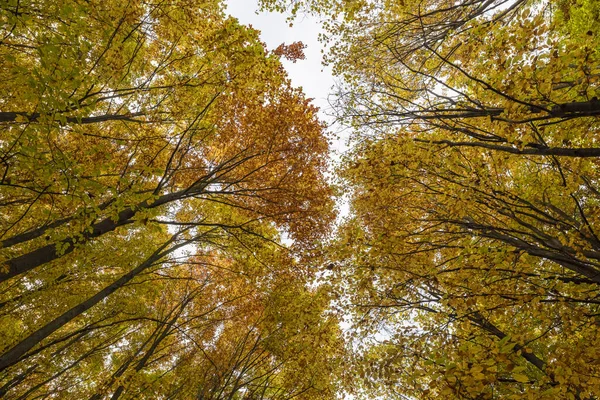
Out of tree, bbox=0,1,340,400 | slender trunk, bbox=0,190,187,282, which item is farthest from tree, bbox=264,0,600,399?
slender trunk, bbox=0,190,187,282

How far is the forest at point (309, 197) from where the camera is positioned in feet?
10.8

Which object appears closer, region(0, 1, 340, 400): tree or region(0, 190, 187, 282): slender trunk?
region(0, 190, 187, 282): slender trunk

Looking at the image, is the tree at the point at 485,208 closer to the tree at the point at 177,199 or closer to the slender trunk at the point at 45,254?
the tree at the point at 177,199

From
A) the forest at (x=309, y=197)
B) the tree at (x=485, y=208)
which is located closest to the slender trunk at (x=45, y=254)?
the forest at (x=309, y=197)

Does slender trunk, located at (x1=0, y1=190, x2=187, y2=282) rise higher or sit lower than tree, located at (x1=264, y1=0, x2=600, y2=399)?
lower

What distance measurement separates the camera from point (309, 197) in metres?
7.20

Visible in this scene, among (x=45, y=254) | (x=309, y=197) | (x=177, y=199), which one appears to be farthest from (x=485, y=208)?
(x=45, y=254)

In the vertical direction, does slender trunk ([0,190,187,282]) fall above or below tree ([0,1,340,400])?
below

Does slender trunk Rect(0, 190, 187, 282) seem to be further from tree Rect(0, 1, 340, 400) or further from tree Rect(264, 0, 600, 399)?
tree Rect(264, 0, 600, 399)

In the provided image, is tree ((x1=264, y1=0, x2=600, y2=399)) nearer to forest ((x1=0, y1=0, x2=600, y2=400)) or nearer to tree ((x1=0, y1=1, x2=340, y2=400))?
forest ((x1=0, y1=0, x2=600, y2=400))

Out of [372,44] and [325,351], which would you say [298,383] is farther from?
[372,44]

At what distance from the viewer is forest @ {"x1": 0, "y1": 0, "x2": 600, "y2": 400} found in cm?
329

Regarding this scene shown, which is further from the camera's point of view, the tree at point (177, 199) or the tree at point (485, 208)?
the tree at point (177, 199)

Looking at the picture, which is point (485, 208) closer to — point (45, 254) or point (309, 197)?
point (309, 197)
